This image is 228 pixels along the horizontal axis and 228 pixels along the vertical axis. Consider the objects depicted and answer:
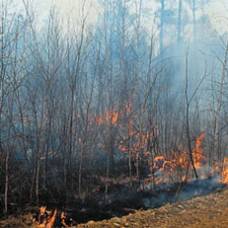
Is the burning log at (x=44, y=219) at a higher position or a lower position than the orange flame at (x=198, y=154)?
lower

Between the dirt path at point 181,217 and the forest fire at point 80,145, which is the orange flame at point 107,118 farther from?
the dirt path at point 181,217

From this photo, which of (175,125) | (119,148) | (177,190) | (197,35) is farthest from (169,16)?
(177,190)

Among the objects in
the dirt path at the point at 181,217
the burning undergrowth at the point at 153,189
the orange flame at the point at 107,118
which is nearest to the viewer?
the dirt path at the point at 181,217

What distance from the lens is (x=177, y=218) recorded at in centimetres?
792

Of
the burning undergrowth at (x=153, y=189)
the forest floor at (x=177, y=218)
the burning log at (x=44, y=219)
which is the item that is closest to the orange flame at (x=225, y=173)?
the burning undergrowth at (x=153, y=189)

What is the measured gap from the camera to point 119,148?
17.3 m

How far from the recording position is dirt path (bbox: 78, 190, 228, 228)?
745 centimetres

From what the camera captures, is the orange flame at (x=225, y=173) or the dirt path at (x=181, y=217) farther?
the orange flame at (x=225, y=173)

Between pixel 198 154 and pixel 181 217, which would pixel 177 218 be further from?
pixel 198 154

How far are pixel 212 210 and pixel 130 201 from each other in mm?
3669

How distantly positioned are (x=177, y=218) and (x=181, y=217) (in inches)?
4.7

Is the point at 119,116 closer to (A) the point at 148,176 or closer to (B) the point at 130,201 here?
(A) the point at 148,176

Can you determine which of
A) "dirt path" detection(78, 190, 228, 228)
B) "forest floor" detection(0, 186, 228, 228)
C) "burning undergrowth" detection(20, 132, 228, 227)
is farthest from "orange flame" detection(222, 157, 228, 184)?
"dirt path" detection(78, 190, 228, 228)

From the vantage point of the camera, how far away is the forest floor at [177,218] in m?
7.48
